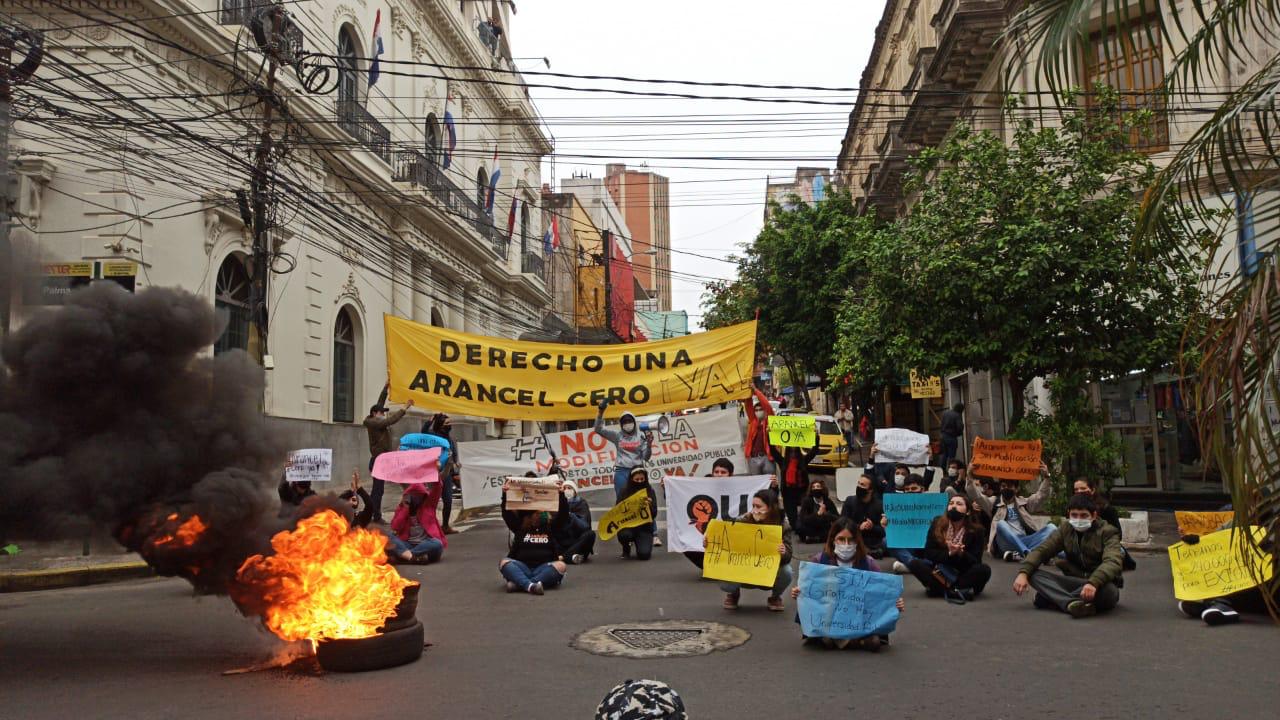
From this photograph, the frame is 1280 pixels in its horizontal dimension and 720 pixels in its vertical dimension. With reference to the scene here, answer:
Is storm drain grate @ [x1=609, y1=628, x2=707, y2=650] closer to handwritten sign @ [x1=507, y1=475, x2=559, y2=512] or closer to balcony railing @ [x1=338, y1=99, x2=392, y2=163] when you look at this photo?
handwritten sign @ [x1=507, y1=475, x2=559, y2=512]

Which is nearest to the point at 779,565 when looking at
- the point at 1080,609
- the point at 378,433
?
the point at 1080,609

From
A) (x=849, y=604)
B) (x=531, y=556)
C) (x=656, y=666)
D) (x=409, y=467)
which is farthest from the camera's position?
(x=409, y=467)

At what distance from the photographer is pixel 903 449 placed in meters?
15.5

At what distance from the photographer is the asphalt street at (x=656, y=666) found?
5.57 m

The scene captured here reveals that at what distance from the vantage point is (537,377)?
1448 cm

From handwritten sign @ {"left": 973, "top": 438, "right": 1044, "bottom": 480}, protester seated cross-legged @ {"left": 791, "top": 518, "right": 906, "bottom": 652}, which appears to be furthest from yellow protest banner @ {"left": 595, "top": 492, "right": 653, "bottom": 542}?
handwritten sign @ {"left": 973, "top": 438, "right": 1044, "bottom": 480}

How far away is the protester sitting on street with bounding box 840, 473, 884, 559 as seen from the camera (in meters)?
10.8

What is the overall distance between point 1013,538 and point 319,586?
8.19 m

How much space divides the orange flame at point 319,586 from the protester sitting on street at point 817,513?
6.70m

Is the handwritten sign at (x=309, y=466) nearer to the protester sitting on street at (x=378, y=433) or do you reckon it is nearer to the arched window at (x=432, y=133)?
the protester sitting on street at (x=378, y=433)

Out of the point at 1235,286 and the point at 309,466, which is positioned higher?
the point at 1235,286

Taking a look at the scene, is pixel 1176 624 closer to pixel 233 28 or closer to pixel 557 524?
pixel 557 524

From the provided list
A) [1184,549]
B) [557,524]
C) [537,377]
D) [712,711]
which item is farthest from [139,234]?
[1184,549]

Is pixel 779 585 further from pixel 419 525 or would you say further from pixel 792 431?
pixel 792 431
